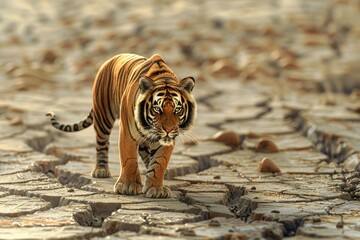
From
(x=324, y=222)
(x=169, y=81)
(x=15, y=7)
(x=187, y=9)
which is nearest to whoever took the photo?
(x=324, y=222)

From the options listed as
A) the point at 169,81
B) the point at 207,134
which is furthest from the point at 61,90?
the point at 169,81

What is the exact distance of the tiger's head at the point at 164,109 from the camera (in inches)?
185

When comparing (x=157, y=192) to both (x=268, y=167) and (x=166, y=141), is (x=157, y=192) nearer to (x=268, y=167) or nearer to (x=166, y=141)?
(x=166, y=141)

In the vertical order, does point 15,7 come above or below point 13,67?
above

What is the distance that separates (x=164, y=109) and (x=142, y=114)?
15 cm

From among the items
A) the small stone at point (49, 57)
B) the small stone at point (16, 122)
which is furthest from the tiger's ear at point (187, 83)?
the small stone at point (49, 57)

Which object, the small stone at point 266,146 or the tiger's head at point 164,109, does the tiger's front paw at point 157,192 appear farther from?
the small stone at point 266,146

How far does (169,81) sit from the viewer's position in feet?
16.0

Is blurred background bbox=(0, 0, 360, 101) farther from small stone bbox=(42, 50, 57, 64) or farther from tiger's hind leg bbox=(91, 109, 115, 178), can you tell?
tiger's hind leg bbox=(91, 109, 115, 178)

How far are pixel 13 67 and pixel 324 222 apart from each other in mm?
6585

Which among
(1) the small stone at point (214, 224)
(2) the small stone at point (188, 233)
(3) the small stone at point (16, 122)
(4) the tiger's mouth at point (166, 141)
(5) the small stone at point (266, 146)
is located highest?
(3) the small stone at point (16, 122)

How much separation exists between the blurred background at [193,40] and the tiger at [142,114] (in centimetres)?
357

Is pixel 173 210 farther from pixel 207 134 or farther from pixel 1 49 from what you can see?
pixel 1 49

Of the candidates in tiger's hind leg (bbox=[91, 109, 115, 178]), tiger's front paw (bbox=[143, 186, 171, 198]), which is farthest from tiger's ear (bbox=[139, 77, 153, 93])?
tiger's hind leg (bbox=[91, 109, 115, 178])
